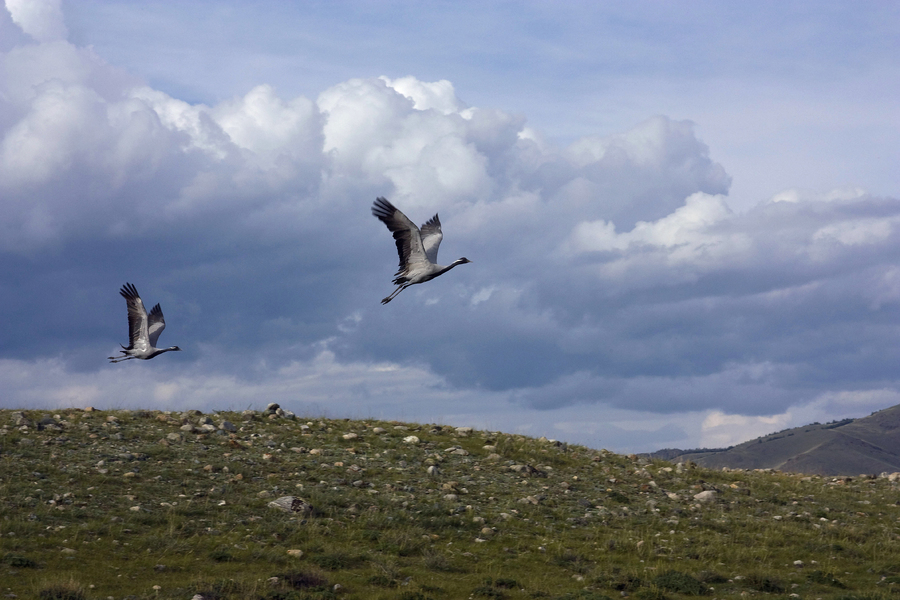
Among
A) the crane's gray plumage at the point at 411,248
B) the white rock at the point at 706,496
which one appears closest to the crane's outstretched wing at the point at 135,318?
the crane's gray plumage at the point at 411,248

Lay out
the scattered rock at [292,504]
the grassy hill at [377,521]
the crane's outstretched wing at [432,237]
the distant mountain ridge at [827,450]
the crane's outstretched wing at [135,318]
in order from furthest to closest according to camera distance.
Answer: the distant mountain ridge at [827,450] < the crane's outstretched wing at [135,318] < the crane's outstretched wing at [432,237] < the scattered rock at [292,504] < the grassy hill at [377,521]

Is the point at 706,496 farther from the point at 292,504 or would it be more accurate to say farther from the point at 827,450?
the point at 827,450

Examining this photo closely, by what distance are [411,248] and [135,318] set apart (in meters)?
11.9

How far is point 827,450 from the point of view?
157 m

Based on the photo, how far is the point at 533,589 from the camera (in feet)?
45.2

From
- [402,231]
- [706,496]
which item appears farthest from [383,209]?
[706,496]

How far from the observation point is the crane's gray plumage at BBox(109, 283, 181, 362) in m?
27.7

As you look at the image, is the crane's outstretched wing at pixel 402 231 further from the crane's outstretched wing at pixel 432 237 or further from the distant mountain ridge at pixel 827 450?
the distant mountain ridge at pixel 827 450

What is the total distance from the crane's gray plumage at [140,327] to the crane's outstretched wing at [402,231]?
434 inches

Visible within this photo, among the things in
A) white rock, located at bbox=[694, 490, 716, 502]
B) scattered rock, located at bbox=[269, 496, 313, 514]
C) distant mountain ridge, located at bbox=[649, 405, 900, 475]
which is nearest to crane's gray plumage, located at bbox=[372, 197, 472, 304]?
scattered rock, located at bbox=[269, 496, 313, 514]

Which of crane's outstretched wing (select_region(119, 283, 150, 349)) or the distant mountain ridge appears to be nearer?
crane's outstretched wing (select_region(119, 283, 150, 349))

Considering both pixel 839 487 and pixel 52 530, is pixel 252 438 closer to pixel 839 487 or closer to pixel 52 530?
pixel 52 530

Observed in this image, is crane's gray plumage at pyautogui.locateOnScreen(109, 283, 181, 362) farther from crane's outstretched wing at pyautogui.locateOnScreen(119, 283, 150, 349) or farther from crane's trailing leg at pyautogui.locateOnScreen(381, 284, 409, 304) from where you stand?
crane's trailing leg at pyautogui.locateOnScreen(381, 284, 409, 304)

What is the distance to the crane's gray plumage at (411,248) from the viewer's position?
21094 millimetres
